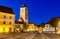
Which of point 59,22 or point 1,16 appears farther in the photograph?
point 59,22

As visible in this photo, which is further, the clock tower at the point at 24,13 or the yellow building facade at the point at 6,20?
the clock tower at the point at 24,13

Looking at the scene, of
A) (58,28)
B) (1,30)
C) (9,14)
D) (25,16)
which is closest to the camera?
(1,30)

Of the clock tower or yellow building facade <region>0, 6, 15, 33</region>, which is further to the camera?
the clock tower

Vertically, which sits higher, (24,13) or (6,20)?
(24,13)

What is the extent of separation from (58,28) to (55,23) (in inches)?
179

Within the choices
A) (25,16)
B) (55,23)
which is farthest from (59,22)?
(25,16)

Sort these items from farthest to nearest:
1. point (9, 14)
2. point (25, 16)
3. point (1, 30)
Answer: point (25, 16) < point (9, 14) < point (1, 30)

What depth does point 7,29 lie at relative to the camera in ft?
227

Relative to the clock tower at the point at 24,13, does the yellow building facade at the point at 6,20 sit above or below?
below

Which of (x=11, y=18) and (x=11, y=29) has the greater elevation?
(x=11, y=18)

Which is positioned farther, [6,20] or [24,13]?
[24,13]

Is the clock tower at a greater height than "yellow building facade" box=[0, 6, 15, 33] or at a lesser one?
greater

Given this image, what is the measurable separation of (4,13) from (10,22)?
5.27 meters

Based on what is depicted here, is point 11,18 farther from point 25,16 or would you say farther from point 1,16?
point 25,16
